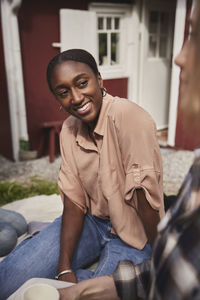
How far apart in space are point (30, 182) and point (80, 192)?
2.59m

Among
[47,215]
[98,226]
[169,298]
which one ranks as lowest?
[47,215]

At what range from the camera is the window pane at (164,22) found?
5.88 m

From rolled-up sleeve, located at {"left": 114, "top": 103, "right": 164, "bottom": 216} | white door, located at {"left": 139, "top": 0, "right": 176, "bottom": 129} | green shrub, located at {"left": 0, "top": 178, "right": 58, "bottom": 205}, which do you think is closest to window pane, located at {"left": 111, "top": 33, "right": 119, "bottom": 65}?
white door, located at {"left": 139, "top": 0, "right": 176, "bottom": 129}

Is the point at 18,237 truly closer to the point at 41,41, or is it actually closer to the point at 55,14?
the point at 41,41

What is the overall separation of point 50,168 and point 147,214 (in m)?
3.32

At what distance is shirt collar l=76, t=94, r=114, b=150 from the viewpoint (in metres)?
1.67

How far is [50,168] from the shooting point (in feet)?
15.5

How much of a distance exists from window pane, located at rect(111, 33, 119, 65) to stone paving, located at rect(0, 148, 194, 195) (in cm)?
179

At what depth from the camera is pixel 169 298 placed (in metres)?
0.78

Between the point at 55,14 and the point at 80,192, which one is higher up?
the point at 55,14

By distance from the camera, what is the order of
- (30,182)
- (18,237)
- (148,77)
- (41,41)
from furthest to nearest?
(148,77) → (41,41) → (30,182) → (18,237)

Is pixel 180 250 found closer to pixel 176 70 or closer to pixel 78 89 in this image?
pixel 78 89

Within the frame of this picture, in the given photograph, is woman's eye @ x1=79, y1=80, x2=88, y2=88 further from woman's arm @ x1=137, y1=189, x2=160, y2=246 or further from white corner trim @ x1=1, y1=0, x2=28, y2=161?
white corner trim @ x1=1, y1=0, x2=28, y2=161

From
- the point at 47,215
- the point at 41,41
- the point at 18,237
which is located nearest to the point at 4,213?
the point at 18,237
